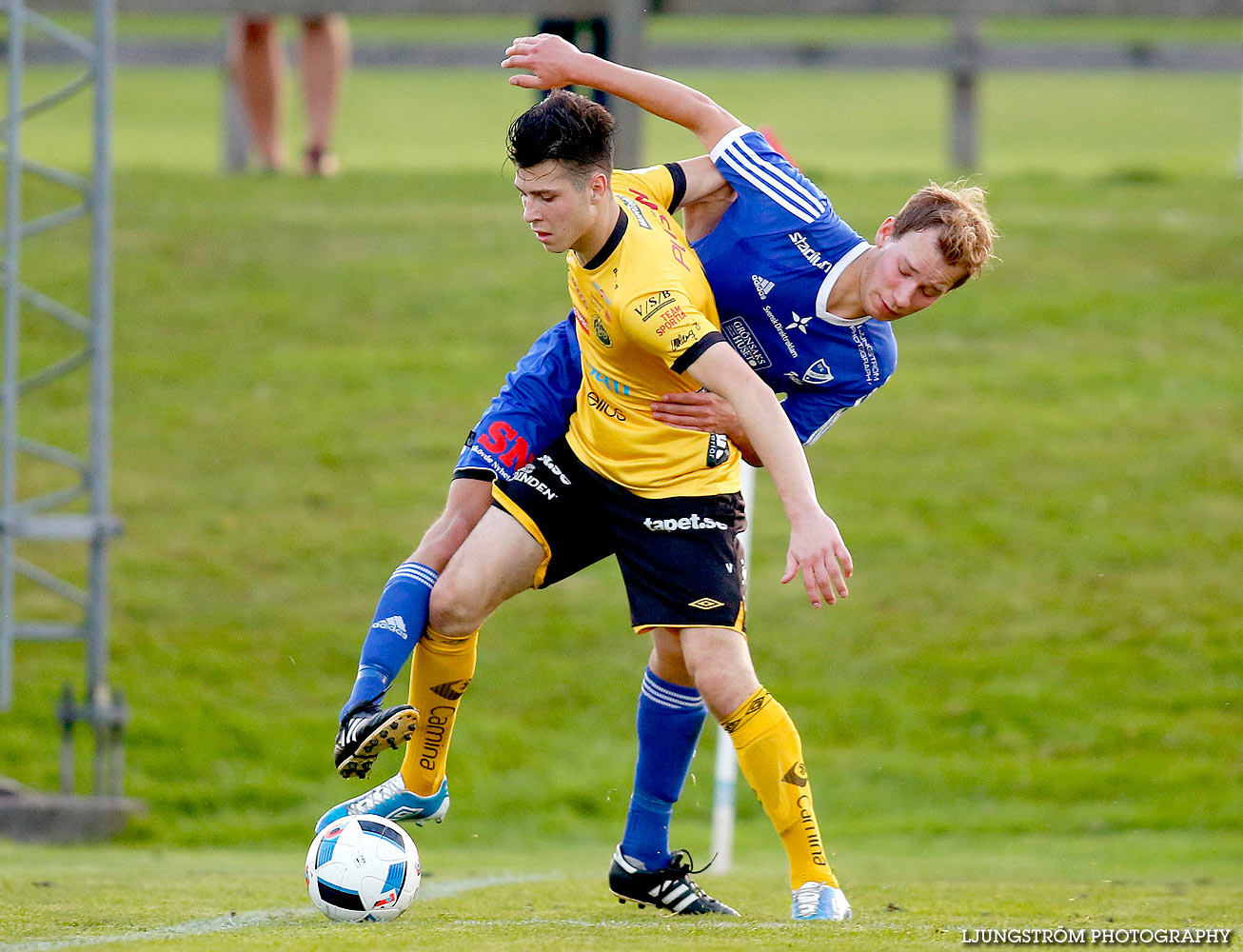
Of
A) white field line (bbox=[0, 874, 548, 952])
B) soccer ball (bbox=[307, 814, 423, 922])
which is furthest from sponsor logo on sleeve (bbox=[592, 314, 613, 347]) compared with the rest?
white field line (bbox=[0, 874, 548, 952])

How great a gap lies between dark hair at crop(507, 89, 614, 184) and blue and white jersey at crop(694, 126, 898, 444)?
0.48 m

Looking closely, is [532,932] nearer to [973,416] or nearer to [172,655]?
[172,655]

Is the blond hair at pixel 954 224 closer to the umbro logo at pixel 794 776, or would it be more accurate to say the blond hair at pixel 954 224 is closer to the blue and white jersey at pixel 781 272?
the blue and white jersey at pixel 781 272

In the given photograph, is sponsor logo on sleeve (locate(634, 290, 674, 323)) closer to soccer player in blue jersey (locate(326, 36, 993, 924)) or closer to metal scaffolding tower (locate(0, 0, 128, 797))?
soccer player in blue jersey (locate(326, 36, 993, 924))

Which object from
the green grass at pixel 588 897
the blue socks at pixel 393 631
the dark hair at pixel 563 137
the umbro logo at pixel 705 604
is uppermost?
the dark hair at pixel 563 137

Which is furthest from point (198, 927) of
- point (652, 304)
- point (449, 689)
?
point (652, 304)

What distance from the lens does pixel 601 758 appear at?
336 inches

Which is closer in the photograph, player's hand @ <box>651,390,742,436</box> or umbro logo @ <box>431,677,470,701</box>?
player's hand @ <box>651,390,742,436</box>

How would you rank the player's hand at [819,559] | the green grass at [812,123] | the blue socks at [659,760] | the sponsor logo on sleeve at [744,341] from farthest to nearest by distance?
the green grass at [812,123]
the blue socks at [659,760]
the sponsor logo on sleeve at [744,341]
the player's hand at [819,559]

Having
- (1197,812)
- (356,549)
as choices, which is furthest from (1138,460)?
(356,549)

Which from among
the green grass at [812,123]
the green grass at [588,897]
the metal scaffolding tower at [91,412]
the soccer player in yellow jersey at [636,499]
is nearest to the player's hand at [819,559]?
the soccer player in yellow jersey at [636,499]

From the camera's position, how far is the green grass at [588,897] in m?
3.96

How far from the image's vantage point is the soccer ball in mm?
4410

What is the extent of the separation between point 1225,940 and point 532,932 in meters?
1.65
